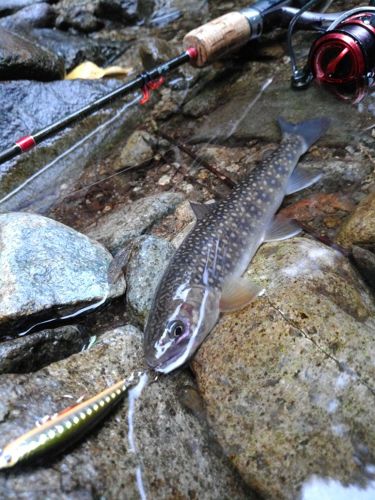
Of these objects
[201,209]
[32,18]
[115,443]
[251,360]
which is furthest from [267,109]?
[32,18]

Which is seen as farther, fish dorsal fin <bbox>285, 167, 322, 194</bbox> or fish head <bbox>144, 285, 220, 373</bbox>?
fish dorsal fin <bbox>285, 167, 322, 194</bbox>

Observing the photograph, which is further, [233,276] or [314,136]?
[314,136]

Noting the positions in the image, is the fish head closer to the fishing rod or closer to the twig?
the twig

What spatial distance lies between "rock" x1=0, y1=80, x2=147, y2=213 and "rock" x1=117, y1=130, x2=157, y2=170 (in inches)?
15.5

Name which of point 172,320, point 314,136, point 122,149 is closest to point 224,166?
point 314,136

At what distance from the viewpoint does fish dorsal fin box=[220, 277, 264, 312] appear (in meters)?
3.54

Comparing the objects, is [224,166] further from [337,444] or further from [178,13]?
[178,13]

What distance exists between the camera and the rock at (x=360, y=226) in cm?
383

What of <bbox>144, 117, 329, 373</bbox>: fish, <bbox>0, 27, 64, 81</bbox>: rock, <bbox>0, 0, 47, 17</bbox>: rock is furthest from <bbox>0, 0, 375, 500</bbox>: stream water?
<bbox>0, 0, 47, 17</bbox>: rock

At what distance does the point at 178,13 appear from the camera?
8773mm

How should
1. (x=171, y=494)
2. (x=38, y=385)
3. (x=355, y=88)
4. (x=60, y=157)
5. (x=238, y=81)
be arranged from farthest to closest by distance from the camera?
(x=238, y=81) < (x=60, y=157) < (x=355, y=88) < (x=38, y=385) < (x=171, y=494)

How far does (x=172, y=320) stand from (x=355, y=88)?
12.5 ft

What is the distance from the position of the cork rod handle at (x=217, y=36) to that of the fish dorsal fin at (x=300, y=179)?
203 cm

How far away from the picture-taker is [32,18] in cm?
859
